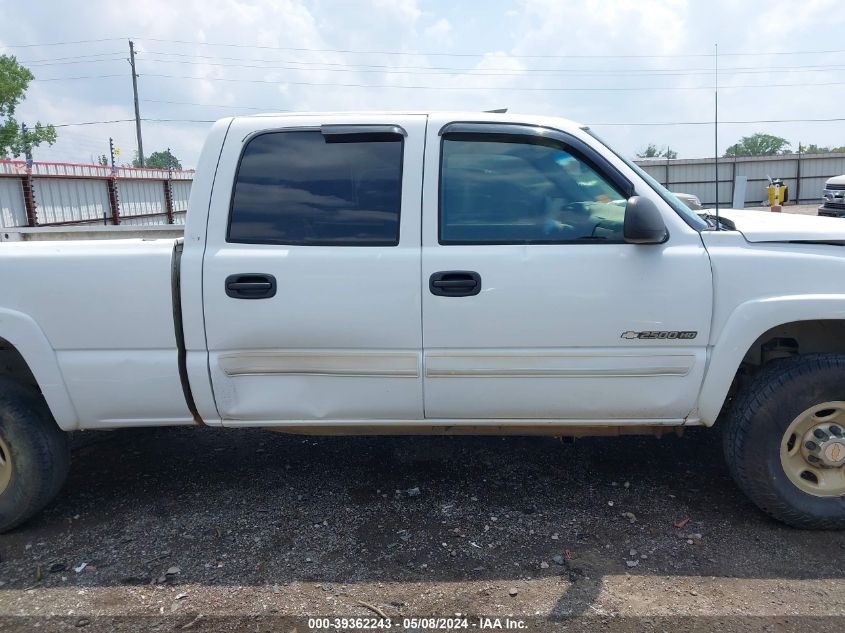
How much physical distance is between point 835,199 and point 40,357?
69.3ft

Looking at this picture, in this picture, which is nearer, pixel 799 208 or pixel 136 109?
pixel 799 208

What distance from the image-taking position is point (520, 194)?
3279 mm

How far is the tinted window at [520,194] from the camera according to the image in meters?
3.23

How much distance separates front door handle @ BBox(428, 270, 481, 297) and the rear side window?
279 mm

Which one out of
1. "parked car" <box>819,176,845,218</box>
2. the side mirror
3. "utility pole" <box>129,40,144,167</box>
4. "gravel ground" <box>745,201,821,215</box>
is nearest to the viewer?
the side mirror

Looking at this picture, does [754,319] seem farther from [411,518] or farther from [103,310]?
[103,310]

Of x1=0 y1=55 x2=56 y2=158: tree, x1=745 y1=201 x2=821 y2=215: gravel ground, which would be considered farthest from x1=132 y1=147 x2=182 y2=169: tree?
x1=745 y1=201 x2=821 y2=215: gravel ground

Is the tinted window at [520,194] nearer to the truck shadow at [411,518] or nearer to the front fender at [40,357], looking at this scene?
the truck shadow at [411,518]

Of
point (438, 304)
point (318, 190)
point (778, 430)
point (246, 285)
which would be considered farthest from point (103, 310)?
point (778, 430)

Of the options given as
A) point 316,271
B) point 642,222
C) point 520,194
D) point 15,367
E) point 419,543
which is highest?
point 520,194

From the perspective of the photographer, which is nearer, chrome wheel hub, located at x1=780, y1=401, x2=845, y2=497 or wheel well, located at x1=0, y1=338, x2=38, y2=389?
chrome wheel hub, located at x1=780, y1=401, x2=845, y2=497

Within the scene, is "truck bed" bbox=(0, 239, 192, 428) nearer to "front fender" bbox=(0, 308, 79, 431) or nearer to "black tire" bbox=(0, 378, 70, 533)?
"front fender" bbox=(0, 308, 79, 431)

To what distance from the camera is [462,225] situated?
3246mm

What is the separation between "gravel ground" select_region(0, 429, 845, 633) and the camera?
113 inches
